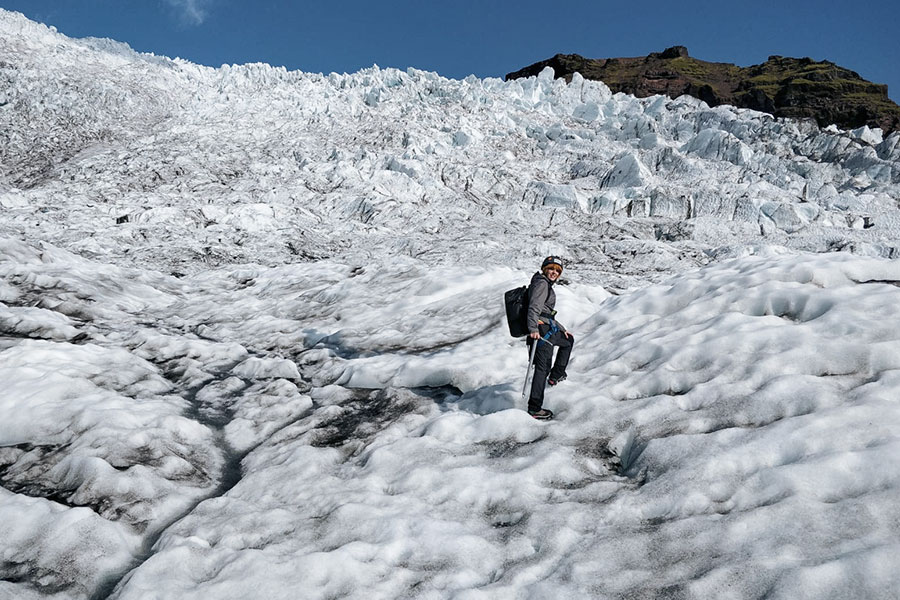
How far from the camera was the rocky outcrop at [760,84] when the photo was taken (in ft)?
278

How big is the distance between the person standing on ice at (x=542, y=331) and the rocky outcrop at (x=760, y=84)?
99591mm

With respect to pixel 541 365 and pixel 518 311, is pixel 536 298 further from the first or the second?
pixel 541 365

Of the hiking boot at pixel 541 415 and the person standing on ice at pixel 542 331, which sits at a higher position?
the person standing on ice at pixel 542 331

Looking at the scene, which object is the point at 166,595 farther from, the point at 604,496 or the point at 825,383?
the point at 825,383

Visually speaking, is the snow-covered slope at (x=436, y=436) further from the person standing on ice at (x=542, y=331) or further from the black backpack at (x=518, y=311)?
the black backpack at (x=518, y=311)

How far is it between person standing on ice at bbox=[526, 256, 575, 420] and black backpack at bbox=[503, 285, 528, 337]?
7 cm

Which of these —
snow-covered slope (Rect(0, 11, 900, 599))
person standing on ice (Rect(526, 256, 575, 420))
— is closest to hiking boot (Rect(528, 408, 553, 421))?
person standing on ice (Rect(526, 256, 575, 420))

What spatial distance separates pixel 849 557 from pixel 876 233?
44.4 m

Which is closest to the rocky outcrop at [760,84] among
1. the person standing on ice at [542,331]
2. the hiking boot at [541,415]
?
the person standing on ice at [542,331]

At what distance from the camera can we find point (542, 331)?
598cm

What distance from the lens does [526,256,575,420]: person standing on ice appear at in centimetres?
573

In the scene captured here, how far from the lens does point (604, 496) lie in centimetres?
426

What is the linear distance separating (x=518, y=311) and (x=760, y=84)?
409 feet

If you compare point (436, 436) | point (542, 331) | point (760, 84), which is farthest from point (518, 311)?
point (760, 84)
